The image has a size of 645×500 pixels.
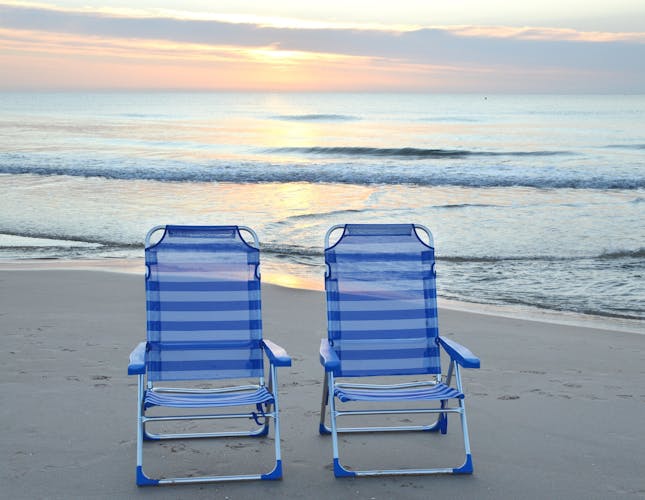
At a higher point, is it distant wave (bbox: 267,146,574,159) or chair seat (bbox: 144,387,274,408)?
distant wave (bbox: 267,146,574,159)

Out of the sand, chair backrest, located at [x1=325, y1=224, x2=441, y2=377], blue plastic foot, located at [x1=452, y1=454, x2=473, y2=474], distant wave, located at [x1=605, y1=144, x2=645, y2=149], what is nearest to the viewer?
the sand

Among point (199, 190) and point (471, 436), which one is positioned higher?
point (199, 190)

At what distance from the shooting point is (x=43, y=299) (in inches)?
293

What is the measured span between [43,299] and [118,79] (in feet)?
181

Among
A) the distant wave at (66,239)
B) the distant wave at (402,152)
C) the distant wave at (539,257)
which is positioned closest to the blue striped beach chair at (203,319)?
the distant wave at (539,257)

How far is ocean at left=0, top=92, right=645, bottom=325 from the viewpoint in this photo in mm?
9883

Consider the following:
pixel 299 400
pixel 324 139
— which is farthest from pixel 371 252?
pixel 324 139

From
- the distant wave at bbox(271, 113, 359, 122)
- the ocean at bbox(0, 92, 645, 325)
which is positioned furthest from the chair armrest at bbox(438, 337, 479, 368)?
the distant wave at bbox(271, 113, 359, 122)

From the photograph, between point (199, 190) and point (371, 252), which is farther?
point (199, 190)

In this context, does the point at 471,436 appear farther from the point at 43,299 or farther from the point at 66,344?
the point at 43,299

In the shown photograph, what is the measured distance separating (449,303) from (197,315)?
14.0ft

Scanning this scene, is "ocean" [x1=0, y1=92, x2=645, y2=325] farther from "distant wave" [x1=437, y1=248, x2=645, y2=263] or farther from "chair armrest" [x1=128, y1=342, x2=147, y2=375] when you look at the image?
"chair armrest" [x1=128, y1=342, x2=147, y2=375]

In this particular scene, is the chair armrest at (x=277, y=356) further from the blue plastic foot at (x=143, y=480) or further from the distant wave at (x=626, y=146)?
the distant wave at (x=626, y=146)

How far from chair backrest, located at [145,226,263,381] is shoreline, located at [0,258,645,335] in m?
3.73
